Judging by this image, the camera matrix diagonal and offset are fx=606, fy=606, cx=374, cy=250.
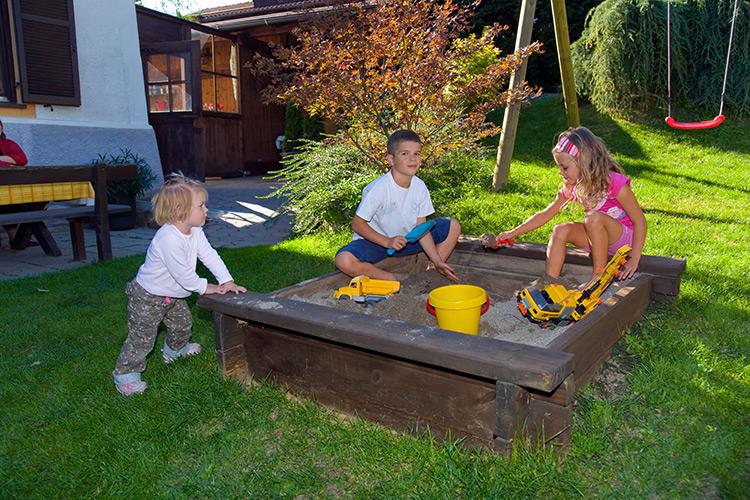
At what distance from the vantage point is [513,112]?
5.74 m

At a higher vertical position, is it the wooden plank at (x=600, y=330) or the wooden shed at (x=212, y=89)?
the wooden shed at (x=212, y=89)

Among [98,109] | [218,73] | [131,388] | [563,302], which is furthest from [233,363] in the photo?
[218,73]

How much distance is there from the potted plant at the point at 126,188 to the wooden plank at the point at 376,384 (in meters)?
5.26

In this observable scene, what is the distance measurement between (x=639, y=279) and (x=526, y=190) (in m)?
3.13

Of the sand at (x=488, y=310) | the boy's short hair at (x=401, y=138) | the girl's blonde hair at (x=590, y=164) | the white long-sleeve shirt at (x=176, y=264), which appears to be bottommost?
the sand at (x=488, y=310)

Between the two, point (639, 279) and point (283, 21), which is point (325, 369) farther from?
point (283, 21)

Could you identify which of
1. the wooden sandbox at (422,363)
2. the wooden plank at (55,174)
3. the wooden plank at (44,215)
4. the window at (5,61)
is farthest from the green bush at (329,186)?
the window at (5,61)

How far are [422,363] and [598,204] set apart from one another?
5.74 ft

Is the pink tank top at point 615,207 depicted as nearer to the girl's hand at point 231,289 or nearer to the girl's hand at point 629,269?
the girl's hand at point 629,269

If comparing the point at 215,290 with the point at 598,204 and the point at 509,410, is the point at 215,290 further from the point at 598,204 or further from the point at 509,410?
the point at 598,204

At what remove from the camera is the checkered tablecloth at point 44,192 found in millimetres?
4828

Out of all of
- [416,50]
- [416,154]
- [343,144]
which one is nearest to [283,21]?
[343,144]

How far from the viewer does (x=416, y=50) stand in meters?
5.27

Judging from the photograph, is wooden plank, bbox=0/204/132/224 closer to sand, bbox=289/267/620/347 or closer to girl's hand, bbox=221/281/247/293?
sand, bbox=289/267/620/347
